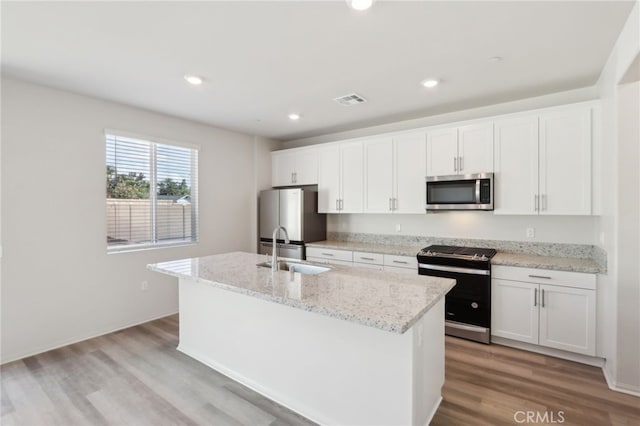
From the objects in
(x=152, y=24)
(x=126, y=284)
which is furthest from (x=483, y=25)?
(x=126, y=284)

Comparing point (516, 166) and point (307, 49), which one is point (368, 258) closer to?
point (516, 166)

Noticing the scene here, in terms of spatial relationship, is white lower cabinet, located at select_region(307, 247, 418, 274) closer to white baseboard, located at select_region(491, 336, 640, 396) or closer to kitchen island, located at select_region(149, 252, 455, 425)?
white baseboard, located at select_region(491, 336, 640, 396)

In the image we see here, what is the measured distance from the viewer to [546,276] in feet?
9.57

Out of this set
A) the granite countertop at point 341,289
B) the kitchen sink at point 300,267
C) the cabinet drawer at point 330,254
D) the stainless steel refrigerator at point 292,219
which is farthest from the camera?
the stainless steel refrigerator at point 292,219

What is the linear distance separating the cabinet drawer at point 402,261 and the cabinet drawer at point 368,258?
0.10 metres

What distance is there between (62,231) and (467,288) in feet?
13.9

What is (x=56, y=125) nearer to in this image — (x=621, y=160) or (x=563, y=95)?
(x=621, y=160)

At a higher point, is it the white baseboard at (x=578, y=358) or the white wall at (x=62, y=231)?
the white wall at (x=62, y=231)

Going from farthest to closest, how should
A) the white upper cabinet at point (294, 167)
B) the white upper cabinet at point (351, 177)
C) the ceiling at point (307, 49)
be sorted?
the white upper cabinet at point (294, 167), the white upper cabinet at point (351, 177), the ceiling at point (307, 49)

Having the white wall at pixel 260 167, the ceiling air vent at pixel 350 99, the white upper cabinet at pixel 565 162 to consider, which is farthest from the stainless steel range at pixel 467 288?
the white wall at pixel 260 167

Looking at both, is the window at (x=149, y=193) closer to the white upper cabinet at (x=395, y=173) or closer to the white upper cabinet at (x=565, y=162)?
the white upper cabinet at (x=395, y=173)

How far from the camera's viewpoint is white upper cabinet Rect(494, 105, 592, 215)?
9.59ft

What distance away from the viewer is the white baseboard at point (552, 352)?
2.78 metres

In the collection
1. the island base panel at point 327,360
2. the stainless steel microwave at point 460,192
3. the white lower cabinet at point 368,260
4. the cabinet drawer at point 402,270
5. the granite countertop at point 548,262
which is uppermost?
the stainless steel microwave at point 460,192
